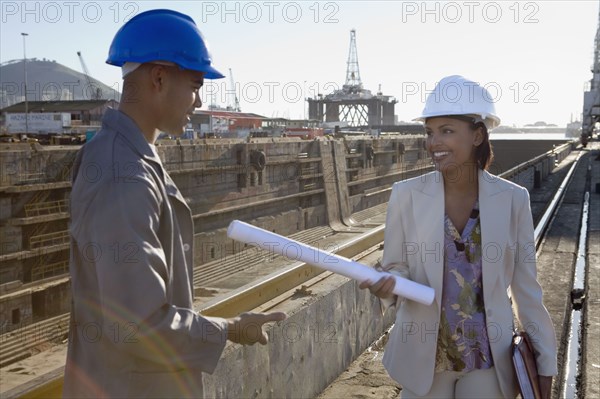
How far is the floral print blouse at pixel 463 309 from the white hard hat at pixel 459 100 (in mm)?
514

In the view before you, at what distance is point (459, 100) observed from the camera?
3250 millimetres

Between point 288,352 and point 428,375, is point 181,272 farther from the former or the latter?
point 288,352

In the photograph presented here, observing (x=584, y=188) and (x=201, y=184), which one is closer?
(x=584, y=188)

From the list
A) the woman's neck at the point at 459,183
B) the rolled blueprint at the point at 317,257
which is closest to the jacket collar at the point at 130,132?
the rolled blueprint at the point at 317,257

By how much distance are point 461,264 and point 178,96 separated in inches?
61.3

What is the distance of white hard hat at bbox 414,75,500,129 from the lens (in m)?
3.23

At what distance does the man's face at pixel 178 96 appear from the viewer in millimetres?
2262

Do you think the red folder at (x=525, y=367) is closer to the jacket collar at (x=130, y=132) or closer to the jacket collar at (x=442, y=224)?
the jacket collar at (x=442, y=224)

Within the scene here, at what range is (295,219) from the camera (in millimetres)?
41844

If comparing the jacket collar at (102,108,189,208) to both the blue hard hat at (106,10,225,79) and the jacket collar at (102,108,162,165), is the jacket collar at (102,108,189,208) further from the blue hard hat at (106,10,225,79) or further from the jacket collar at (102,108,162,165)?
the blue hard hat at (106,10,225,79)

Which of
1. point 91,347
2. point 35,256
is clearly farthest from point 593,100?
point 91,347

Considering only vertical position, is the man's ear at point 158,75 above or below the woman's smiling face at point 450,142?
above

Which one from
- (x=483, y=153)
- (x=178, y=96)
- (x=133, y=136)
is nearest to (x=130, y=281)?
(x=133, y=136)

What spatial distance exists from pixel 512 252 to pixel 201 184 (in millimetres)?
30446
